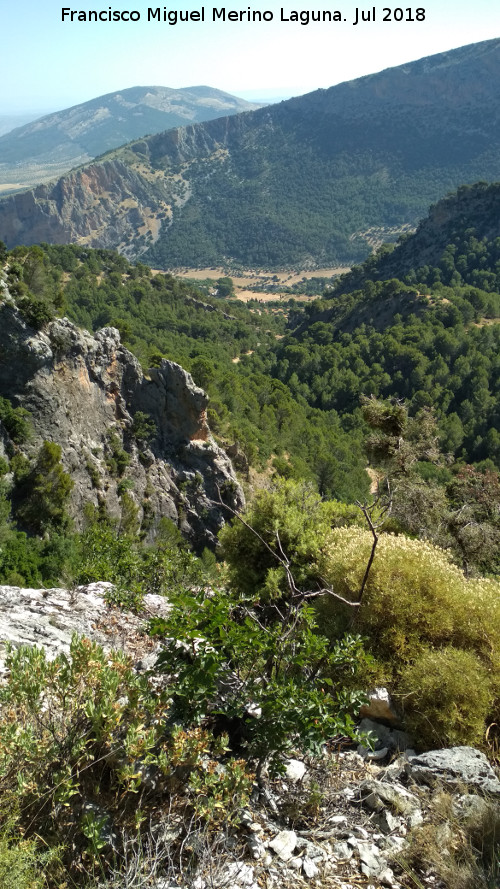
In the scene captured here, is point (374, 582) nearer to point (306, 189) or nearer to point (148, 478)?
point (148, 478)

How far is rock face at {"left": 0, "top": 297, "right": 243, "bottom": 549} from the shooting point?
2289cm

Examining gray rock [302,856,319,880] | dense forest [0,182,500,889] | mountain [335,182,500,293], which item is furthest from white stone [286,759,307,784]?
mountain [335,182,500,293]

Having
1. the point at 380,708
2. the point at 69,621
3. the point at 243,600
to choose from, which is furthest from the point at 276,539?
the point at 243,600

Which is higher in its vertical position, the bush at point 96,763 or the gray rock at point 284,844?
the bush at point 96,763

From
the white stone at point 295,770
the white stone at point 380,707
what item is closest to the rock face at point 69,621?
the white stone at point 295,770

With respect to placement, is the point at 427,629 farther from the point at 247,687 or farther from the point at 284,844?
the point at 284,844

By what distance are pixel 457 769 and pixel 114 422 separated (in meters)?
25.8

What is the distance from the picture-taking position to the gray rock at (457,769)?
5.08 m

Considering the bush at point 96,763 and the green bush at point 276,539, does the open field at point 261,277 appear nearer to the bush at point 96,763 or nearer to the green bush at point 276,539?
the green bush at point 276,539

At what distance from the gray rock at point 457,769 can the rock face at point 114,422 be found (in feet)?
63.3

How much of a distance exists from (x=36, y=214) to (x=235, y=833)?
210870mm

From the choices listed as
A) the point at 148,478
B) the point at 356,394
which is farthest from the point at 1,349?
the point at 356,394

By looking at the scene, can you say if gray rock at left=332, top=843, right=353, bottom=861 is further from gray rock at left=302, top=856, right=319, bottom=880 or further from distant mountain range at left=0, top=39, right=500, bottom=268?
distant mountain range at left=0, top=39, right=500, bottom=268

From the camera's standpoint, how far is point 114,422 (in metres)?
28.6
